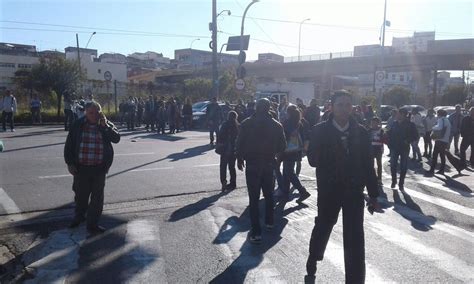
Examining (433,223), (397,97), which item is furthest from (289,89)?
(433,223)

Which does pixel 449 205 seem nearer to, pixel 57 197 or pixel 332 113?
pixel 332 113

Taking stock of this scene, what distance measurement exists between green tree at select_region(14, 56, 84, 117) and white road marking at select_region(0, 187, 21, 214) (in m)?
22.1

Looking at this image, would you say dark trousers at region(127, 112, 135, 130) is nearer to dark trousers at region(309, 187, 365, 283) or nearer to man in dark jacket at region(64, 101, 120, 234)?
man in dark jacket at region(64, 101, 120, 234)

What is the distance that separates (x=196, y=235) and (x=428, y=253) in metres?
3.07

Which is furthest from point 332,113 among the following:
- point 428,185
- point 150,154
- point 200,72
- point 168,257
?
point 200,72

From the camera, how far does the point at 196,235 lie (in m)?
6.31

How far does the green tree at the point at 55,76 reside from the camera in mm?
29266

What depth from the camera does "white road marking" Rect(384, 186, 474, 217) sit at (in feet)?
27.3

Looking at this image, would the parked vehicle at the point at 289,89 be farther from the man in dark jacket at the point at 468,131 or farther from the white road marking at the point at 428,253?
the white road marking at the point at 428,253

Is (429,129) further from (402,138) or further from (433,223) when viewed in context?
(433,223)

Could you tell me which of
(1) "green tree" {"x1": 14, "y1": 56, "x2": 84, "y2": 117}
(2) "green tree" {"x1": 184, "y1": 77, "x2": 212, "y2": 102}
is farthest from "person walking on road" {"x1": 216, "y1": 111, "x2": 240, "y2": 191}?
(2) "green tree" {"x1": 184, "y1": 77, "x2": 212, "y2": 102}

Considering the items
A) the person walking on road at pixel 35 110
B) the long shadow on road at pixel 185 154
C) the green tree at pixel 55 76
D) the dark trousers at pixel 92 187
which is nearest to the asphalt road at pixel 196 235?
the dark trousers at pixel 92 187

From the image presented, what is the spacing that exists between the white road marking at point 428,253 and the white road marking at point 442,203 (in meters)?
2.19

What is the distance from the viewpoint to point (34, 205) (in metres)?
7.70
